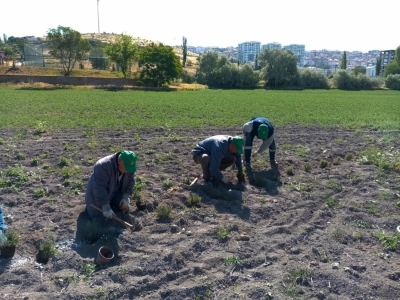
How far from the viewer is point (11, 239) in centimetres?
558

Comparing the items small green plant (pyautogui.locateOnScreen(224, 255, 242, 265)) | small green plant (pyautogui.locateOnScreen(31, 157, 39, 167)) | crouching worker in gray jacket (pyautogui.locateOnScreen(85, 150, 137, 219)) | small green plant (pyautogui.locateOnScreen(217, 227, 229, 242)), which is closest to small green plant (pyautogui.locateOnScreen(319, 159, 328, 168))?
small green plant (pyautogui.locateOnScreen(217, 227, 229, 242))

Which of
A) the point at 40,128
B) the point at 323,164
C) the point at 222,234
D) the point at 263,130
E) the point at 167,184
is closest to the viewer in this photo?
the point at 222,234

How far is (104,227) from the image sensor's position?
21.0 feet

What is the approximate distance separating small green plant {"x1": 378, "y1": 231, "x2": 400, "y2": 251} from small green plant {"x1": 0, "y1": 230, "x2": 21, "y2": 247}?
572 cm

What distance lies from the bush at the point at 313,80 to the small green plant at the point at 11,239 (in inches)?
2272

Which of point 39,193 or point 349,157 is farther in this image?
point 349,157

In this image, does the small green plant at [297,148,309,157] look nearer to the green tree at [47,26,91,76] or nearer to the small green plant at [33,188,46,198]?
the small green plant at [33,188,46,198]

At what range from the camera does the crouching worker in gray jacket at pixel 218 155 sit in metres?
7.97

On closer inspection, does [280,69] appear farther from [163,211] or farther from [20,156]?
[163,211]

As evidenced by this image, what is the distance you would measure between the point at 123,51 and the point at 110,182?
146 ft

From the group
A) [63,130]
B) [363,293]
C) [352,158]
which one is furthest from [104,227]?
[63,130]

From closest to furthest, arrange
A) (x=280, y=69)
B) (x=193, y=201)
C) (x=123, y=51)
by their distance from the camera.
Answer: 1. (x=193, y=201)
2. (x=123, y=51)
3. (x=280, y=69)

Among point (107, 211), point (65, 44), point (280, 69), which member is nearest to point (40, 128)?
point (107, 211)

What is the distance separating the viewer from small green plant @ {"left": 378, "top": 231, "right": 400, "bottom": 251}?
617cm
